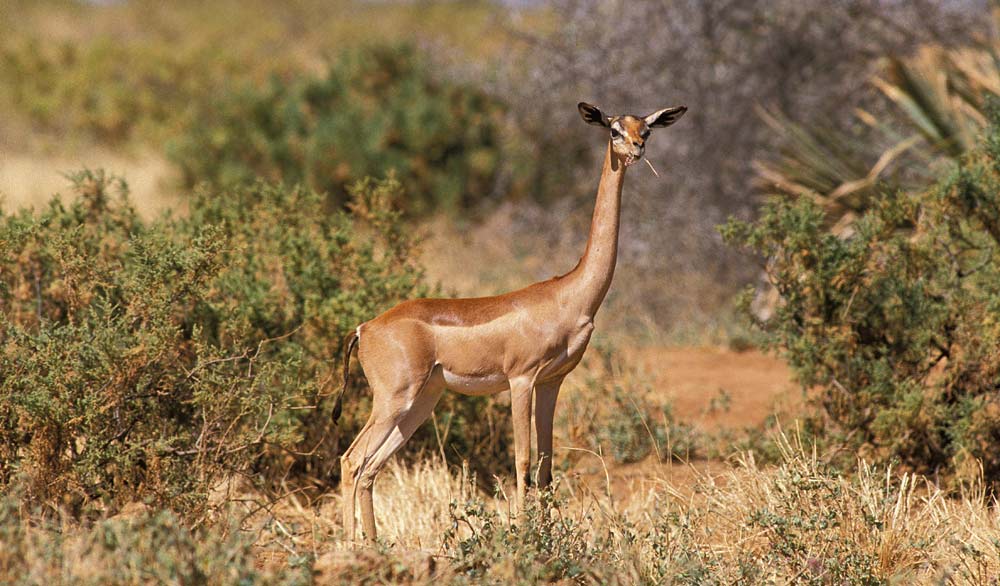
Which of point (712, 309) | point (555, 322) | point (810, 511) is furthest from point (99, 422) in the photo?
point (712, 309)

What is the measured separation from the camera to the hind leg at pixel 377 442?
5.88m

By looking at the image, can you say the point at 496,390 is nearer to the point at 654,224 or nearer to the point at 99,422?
the point at 99,422

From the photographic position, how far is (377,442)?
5922 mm

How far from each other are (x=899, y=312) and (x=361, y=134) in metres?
11.7

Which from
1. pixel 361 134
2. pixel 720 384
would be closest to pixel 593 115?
pixel 720 384

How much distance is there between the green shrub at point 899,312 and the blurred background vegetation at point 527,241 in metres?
0.02

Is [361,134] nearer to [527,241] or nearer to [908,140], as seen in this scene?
[527,241]

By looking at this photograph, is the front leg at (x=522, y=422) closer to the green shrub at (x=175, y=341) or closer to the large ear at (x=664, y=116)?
the green shrub at (x=175, y=341)

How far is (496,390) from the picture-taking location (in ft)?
19.9

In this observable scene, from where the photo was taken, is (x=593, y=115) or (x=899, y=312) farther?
(x=899, y=312)

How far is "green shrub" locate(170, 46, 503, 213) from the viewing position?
57.7 feet

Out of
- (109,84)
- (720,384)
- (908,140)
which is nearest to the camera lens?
(720,384)

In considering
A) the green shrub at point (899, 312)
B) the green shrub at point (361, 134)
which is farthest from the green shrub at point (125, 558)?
the green shrub at point (361, 134)

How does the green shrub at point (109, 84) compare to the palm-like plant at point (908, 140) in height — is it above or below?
Result: above
